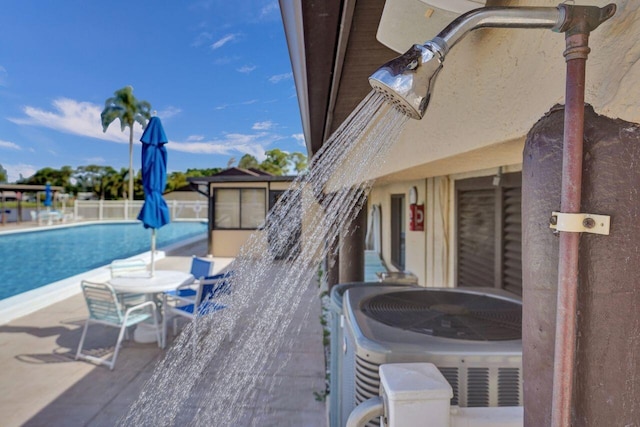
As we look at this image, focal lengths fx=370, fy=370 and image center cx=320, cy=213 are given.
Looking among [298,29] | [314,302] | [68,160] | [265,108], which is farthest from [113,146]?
[298,29]

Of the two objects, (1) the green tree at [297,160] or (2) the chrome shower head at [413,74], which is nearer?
(2) the chrome shower head at [413,74]

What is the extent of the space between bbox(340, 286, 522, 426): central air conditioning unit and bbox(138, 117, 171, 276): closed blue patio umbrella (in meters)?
4.91

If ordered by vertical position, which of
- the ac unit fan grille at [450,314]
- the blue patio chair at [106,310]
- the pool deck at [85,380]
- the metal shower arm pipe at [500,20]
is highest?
the metal shower arm pipe at [500,20]

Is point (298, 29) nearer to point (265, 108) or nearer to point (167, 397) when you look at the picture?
point (167, 397)

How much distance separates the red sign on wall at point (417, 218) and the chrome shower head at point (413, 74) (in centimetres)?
417

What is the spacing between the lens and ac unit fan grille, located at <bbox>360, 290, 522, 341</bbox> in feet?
5.15

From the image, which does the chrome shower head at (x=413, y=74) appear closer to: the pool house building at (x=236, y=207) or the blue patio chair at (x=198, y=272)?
the blue patio chair at (x=198, y=272)

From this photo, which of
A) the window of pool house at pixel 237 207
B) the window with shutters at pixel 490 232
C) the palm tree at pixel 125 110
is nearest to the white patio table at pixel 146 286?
the window with shutters at pixel 490 232

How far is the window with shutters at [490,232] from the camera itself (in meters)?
2.67

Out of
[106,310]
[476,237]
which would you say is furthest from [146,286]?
[476,237]

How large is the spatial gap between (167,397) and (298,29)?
12.5 ft

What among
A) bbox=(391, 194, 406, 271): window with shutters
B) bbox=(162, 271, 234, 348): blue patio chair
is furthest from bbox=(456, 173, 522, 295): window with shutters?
bbox=(162, 271, 234, 348): blue patio chair

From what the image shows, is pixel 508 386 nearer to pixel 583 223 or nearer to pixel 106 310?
pixel 583 223

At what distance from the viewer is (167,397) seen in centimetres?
374
